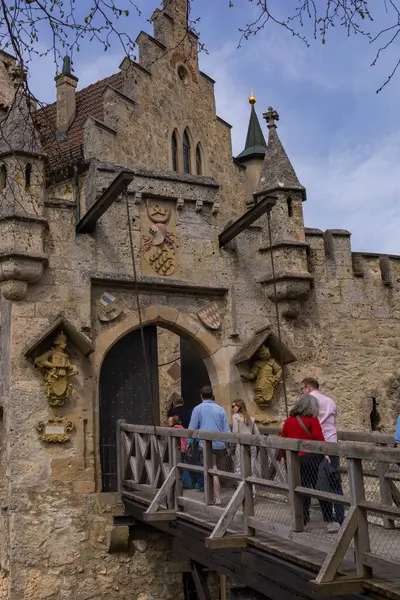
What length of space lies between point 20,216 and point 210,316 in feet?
10.0

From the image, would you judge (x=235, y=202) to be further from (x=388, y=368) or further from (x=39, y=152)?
(x=39, y=152)

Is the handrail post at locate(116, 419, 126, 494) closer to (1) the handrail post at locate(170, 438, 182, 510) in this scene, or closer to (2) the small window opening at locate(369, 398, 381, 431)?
(1) the handrail post at locate(170, 438, 182, 510)

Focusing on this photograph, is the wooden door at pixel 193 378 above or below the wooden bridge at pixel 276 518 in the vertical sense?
above

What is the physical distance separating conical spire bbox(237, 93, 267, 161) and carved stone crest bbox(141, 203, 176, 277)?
11.1m

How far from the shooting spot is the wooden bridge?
477cm

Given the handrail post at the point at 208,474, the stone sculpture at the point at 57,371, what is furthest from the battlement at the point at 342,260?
the handrail post at the point at 208,474

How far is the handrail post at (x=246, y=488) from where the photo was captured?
634 centimetres

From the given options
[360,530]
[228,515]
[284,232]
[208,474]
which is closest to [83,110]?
[284,232]

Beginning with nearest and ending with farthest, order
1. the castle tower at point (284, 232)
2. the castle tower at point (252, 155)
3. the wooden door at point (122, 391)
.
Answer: the wooden door at point (122, 391), the castle tower at point (284, 232), the castle tower at point (252, 155)

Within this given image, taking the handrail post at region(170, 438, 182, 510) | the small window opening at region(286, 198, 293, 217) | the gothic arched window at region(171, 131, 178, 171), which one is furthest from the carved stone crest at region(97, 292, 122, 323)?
the gothic arched window at region(171, 131, 178, 171)

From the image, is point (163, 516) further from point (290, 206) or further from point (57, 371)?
point (290, 206)

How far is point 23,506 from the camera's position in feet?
30.7

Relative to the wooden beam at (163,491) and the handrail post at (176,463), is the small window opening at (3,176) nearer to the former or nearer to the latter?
the handrail post at (176,463)

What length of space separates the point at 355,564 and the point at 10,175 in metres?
6.95
